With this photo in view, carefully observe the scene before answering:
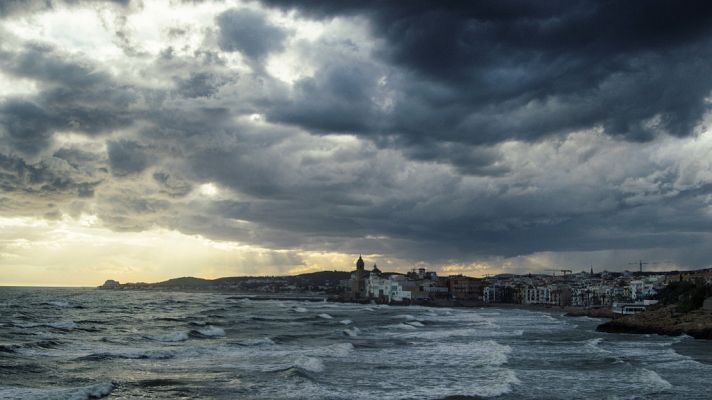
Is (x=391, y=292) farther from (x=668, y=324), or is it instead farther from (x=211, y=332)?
(x=211, y=332)

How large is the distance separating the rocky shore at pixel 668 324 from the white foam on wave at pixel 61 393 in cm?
5395

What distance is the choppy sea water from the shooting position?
28250mm

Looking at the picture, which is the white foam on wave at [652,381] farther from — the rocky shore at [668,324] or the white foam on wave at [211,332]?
the white foam on wave at [211,332]

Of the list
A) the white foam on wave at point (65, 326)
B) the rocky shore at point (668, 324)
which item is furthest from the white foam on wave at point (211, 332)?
the rocky shore at point (668, 324)

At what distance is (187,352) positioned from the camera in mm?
43188

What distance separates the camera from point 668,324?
65812mm

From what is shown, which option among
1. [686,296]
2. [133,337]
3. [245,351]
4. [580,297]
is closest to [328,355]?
[245,351]

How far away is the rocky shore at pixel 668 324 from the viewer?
197 ft

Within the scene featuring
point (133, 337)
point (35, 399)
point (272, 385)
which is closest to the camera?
point (35, 399)

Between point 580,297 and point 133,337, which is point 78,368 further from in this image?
point 580,297

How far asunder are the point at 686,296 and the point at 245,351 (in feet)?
207

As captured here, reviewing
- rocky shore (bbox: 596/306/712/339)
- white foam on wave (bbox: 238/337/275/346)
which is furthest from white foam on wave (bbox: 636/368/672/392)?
rocky shore (bbox: 596/306/712/339)

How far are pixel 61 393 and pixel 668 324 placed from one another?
199 feet

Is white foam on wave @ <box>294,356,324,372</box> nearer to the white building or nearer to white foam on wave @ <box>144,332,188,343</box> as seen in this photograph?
white foam on wave @ <box>144,332,188,343</box>
